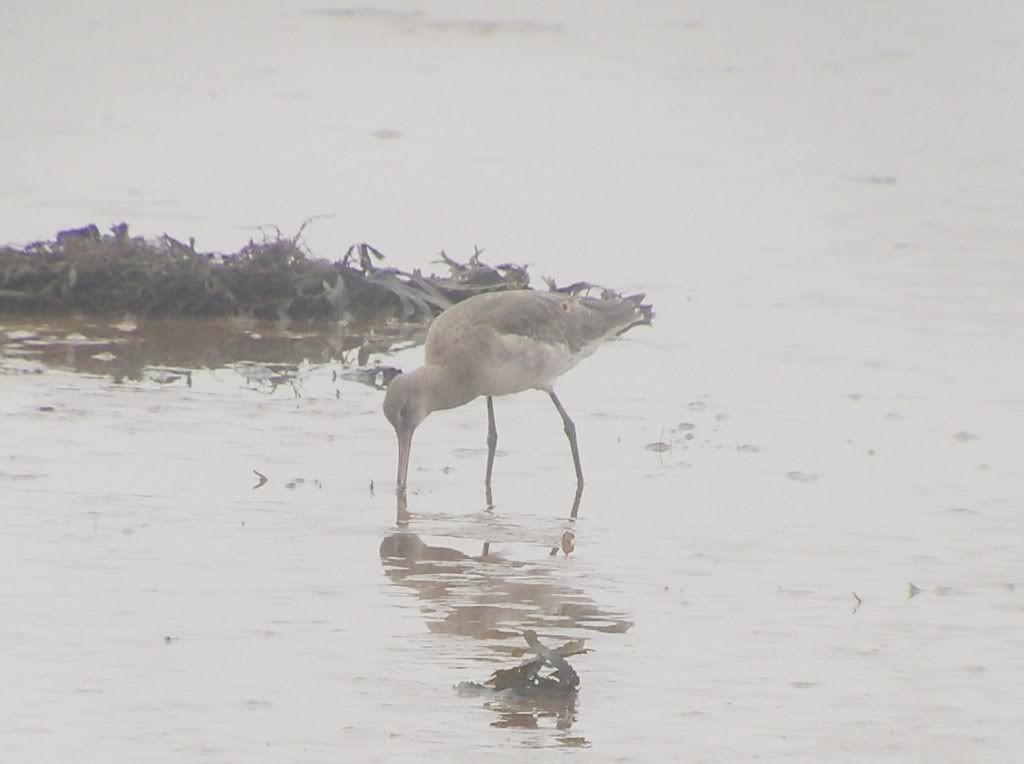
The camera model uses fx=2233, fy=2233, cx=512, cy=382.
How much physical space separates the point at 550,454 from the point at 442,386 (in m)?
0.63

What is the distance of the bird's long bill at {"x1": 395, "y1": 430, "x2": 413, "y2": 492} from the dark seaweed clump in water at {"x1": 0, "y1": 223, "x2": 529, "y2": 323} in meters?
2.91

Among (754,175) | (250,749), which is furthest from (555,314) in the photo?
(754,175)

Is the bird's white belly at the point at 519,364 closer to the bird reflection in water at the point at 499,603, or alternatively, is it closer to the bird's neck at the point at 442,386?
the bird's neck at the point at 442,386

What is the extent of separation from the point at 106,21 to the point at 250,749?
2150cm

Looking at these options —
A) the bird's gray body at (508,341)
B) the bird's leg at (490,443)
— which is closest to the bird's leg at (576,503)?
the bird's leg at (490,443)

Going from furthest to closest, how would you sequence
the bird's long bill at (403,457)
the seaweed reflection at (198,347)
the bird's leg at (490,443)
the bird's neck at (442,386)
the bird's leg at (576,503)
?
the seaweed reflection at (198,347), the bird's neck at (442,386), the bird's leg at (490,443), the bird's long bill at (403,457), the bird's leg at (576,503)

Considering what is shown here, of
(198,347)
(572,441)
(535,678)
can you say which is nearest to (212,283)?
(198,347)

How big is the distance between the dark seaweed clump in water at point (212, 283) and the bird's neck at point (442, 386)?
264 centimetres

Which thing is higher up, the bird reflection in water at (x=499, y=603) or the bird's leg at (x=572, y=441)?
the bird's leg at (x=572, y=441)

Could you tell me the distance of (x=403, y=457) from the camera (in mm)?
9188

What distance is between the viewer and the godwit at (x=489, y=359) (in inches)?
370

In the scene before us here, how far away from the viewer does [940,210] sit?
16109mm

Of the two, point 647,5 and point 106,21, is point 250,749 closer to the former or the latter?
point 106,21

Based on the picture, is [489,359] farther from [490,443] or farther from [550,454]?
[550,454]
